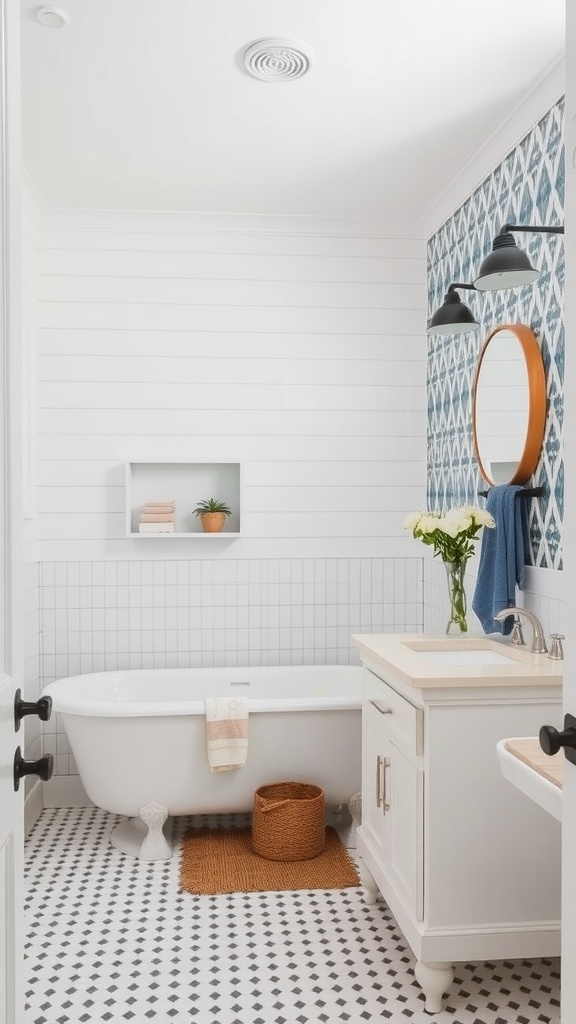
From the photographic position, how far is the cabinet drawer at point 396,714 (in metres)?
2.51

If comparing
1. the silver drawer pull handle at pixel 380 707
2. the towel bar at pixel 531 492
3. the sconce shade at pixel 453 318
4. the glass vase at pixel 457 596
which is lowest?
the silver drawer pull handle at pixel 380 707

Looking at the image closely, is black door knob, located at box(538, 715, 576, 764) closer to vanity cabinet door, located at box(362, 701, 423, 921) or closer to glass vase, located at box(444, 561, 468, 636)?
vanity cabinet door, located at box(362, 701, 423, 921)

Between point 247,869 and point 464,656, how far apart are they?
1.29m

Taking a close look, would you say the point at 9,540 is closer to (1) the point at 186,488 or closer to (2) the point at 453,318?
(2) the point at 453,318

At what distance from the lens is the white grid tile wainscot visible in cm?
430

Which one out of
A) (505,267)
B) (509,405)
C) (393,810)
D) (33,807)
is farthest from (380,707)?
(33,807)

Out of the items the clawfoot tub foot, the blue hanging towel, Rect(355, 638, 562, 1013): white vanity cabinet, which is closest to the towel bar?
the blue hanging towel

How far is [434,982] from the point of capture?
244cm

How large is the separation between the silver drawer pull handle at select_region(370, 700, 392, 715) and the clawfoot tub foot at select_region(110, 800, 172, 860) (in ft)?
3.58

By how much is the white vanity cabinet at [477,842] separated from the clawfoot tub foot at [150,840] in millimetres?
1383

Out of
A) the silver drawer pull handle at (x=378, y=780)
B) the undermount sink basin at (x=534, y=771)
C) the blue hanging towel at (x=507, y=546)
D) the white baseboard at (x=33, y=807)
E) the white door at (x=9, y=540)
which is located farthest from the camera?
the white baseboard at (x=33, y=807)

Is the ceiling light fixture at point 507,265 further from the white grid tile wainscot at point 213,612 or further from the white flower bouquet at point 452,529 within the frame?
the white grid tile wainscot at point 213,612

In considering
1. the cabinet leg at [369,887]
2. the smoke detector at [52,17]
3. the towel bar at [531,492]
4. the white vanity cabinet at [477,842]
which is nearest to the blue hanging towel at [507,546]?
the towel bar at [531,492]

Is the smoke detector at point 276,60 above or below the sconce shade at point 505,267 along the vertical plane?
above
